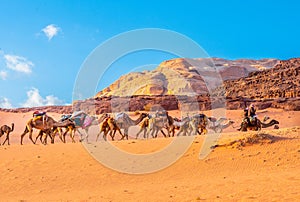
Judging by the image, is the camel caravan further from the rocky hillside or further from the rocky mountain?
the rocky hillside

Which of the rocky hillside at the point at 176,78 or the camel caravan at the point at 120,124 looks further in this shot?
the rocky hillside at the point at 176,78

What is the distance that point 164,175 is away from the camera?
1296cm

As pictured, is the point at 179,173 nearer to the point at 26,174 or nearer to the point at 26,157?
the point at 26,174

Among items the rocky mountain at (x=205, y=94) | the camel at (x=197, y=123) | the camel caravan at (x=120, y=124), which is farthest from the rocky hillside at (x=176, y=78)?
the camel caravan at (x=120, y=124)

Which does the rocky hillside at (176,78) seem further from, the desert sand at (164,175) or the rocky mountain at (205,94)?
the desert sand at (164,175)

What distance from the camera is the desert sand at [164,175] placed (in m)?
9.87

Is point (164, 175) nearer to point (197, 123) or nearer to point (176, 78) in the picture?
point (197, 123)

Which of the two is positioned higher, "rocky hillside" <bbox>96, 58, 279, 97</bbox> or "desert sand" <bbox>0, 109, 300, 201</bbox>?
"rocky hillside" <bbox>96, 58, 279, 97</bbox>

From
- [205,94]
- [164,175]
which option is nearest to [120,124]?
[164,175]

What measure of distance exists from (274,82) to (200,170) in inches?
2182

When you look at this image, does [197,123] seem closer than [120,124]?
No

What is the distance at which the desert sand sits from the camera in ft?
32.4

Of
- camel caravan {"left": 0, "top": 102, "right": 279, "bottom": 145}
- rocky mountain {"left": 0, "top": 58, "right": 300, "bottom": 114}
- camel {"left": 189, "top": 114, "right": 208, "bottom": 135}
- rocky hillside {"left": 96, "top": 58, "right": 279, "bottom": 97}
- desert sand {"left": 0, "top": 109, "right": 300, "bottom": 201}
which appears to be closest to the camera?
desert sand {"left": 0, "top": 109, "right": 300, "bottom": 201}

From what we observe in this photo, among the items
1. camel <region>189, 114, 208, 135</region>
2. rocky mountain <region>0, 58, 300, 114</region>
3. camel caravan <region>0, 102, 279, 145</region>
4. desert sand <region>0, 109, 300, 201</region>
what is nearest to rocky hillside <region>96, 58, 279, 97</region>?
rocky mountain <region>0, 58, 300, 114</region>
